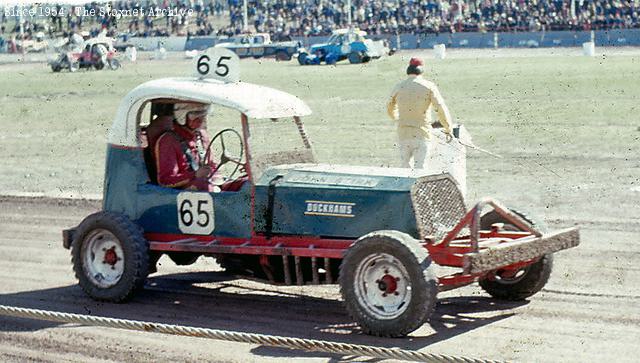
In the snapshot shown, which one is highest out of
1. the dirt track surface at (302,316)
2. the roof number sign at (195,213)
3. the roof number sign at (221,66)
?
the roof number sign at (221,66)

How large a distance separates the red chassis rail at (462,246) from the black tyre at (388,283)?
0.26m

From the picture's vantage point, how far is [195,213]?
8.70 metres

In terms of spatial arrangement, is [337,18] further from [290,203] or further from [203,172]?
[290,203]

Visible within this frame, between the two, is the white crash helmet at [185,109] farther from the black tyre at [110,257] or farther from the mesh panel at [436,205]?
the mesh panel at [436,205]

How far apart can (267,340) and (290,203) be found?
1.44 metres

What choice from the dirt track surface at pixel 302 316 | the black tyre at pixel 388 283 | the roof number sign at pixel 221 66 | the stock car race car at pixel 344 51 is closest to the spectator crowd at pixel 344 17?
the stock car race car at pixel 344 51

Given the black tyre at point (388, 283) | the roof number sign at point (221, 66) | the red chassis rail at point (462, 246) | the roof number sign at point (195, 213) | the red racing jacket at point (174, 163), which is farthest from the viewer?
the roof number sign at point (221, 66)

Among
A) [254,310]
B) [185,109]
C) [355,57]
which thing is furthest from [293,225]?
[355,57]

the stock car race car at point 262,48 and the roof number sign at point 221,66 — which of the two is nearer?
the roof number sign at point 221,66

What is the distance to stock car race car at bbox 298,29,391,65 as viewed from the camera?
48.8 metres

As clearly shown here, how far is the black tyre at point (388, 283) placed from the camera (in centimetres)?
730

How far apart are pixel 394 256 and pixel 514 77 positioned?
25950 mm

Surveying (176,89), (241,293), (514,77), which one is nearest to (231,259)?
(241,293)

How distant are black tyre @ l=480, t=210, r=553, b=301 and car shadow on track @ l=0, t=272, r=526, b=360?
0.27 feet
